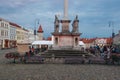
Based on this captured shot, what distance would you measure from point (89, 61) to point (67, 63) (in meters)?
2.05

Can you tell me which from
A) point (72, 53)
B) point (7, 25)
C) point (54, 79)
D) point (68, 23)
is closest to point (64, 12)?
point (68, 23)

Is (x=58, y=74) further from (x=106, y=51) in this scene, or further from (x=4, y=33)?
(x=4, y=33)

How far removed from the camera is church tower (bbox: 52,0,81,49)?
111 feet

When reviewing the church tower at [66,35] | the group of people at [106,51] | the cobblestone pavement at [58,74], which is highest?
the church tower at [66,35]

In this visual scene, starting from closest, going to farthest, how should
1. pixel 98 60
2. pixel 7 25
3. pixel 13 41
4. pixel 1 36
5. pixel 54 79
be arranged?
pixel 54 79 → pixel 98 60 → pixel 1 36 → pixel 7 25 → pixel 13 41

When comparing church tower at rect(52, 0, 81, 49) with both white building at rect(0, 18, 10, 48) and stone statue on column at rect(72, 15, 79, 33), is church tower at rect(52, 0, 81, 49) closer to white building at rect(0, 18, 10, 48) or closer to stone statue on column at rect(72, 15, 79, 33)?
stone statue on column at rect(72, 15, 79, 33)

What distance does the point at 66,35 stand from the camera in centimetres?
3388

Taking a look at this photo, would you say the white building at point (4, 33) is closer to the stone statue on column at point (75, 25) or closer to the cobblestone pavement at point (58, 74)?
the stone statue on column at point (75, 25)

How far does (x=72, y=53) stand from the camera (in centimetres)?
2919

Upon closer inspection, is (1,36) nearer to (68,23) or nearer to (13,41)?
(13,41)

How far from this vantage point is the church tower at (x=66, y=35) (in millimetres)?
33844

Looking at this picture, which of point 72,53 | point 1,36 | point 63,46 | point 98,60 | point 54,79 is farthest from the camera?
point 1,36

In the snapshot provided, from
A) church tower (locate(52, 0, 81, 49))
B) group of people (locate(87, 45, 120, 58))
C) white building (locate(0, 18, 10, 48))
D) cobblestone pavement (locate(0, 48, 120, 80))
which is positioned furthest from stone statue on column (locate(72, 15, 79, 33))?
white building (locate(0, 18, 10, 48))

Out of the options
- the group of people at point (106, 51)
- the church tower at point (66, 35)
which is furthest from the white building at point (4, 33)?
the group of people at point (106, 51)
